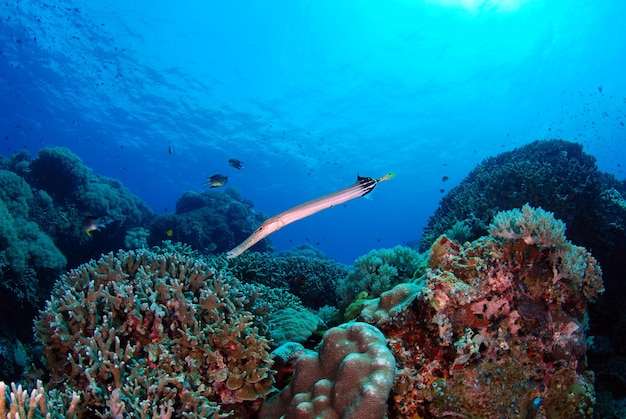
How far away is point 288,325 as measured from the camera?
5086 millimetres

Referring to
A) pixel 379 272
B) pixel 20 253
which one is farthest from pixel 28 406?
pixel 20 253

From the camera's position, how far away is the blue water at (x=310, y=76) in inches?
1212

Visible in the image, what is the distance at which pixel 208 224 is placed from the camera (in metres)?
19.8

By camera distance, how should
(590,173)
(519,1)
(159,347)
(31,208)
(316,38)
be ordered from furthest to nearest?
(316,38) → (519,1) → (31,208) → (590,173) → (159,347)

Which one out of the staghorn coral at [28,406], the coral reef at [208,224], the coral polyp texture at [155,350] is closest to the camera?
the staghorn coral at [28,406]

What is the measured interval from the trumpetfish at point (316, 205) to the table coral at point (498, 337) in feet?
4.31

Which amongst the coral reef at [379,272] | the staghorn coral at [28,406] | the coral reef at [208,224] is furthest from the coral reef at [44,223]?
the coral reef at [379,272]

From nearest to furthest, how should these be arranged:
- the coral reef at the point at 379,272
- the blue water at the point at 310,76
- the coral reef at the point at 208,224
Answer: the coral reef at the point at 379,272 < the coral reef at the point at 208,224 < the blue water at the point at 310,76

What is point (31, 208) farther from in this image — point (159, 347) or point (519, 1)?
point (519, 1)

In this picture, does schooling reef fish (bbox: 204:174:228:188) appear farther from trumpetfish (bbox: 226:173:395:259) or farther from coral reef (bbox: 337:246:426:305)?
trumpetfish (bbox: 226:173:395:259)

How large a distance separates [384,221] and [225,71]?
111092mm

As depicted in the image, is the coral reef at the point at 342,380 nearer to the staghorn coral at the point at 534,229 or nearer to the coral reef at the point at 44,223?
the staghorn coral at the point at 534,229

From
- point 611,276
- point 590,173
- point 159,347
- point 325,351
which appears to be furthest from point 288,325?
point 590,173

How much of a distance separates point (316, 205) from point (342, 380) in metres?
1.64
